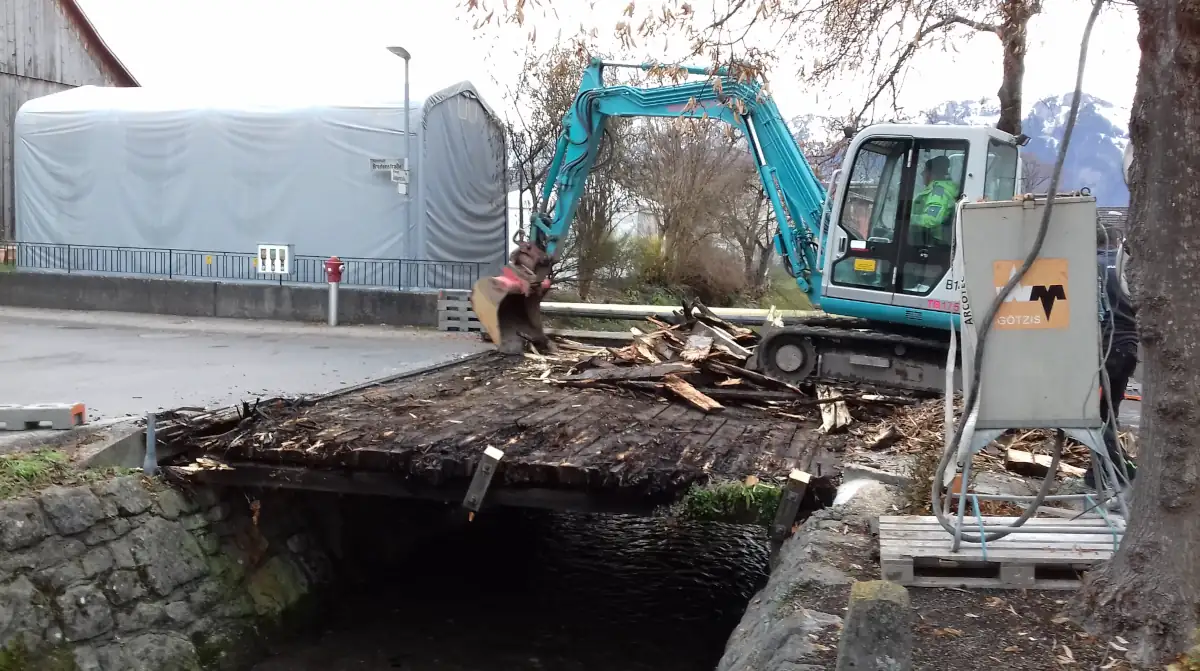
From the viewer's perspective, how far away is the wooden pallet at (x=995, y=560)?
418 centimetres

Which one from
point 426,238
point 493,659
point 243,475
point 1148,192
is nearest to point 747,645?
point 1148,192

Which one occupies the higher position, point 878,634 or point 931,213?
point 931,213

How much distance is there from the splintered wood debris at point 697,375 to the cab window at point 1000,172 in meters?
2.23

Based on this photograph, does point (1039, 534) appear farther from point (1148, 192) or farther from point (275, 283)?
point (275, 283)

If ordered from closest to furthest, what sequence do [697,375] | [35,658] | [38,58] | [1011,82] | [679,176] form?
[35,658] → [697,375] → [1011,82] → [679,176] → [38,58]

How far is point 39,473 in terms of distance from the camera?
5.97m

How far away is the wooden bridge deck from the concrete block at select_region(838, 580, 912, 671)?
325 centimetres

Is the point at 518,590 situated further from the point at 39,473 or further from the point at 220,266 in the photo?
the point at 220,266

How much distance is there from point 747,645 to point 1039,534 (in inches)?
58.6

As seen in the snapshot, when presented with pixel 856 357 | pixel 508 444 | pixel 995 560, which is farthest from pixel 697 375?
pixel 995 560

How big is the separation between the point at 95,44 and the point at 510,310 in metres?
21.1

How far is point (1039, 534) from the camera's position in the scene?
452 centimetres

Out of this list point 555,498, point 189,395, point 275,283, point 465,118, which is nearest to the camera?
point 555,498

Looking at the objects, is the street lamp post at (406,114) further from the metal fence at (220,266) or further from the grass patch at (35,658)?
the grass patch at (35,658)
